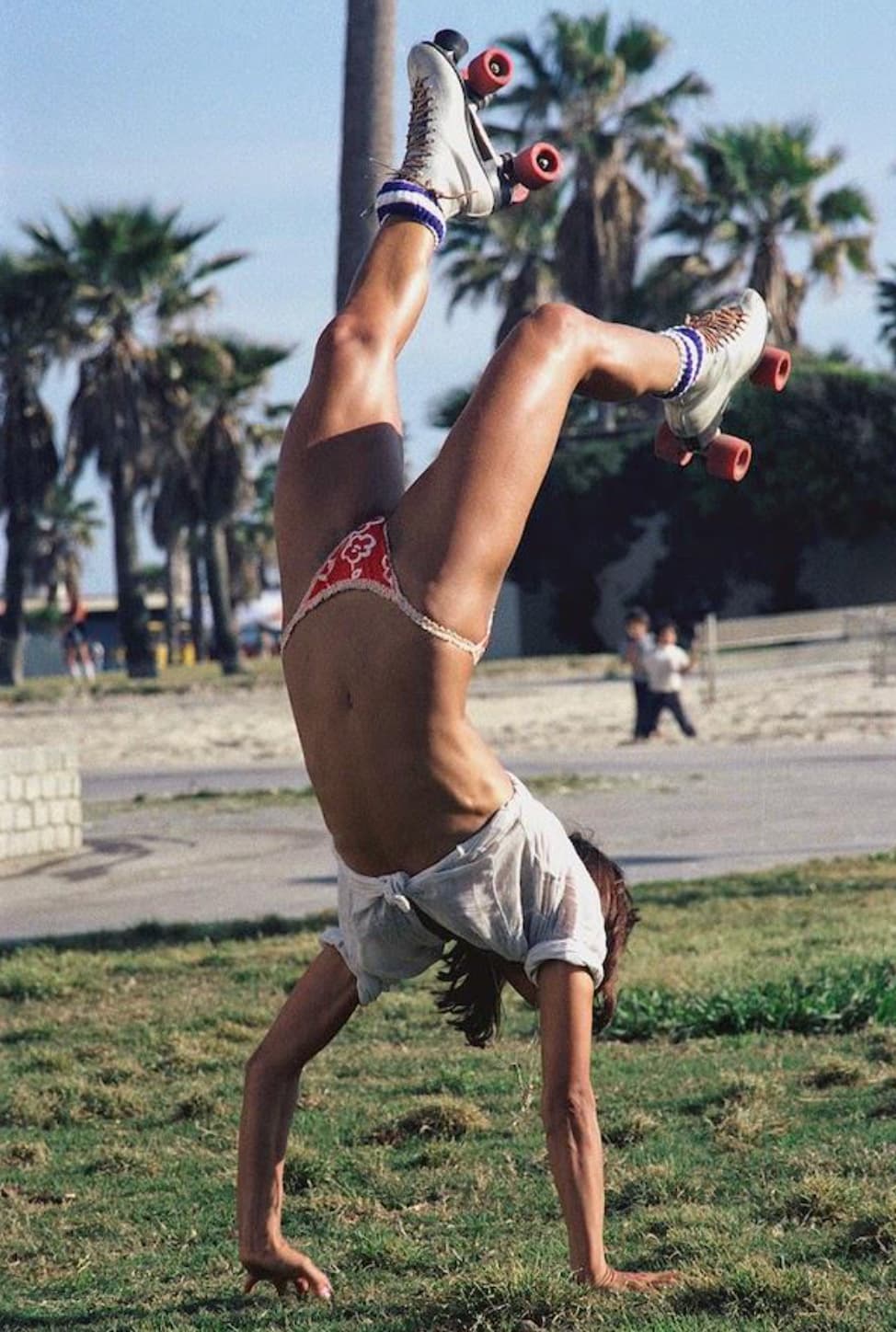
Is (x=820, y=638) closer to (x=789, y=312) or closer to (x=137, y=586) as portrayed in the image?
(x=789, y=312)

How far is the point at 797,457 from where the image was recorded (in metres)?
42.6

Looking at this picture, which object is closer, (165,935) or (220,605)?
(165,935)

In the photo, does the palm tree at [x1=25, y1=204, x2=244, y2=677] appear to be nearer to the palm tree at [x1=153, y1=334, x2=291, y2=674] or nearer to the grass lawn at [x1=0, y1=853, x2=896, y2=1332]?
the palm tree at [x1=153, y1=334, x2=291, y2=674]

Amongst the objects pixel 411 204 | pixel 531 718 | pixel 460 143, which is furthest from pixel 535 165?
pixel 531 718

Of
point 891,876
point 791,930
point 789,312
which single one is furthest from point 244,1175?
point 789,312

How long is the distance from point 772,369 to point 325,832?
31.8ft

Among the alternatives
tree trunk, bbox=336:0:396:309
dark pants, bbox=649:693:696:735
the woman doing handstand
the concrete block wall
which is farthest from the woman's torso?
dark pants, bbox=649:693:696:735

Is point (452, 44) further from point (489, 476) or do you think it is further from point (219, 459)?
point (219, 459)

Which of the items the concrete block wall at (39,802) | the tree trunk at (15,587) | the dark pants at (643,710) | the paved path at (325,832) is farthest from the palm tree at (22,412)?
the concrete block wall at (39,802)

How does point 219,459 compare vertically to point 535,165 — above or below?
above

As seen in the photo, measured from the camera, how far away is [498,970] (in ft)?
12.7

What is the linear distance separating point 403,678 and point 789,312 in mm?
41492

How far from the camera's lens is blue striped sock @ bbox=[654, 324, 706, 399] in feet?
12.5

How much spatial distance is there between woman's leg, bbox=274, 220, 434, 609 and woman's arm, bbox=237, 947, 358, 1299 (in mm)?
767
